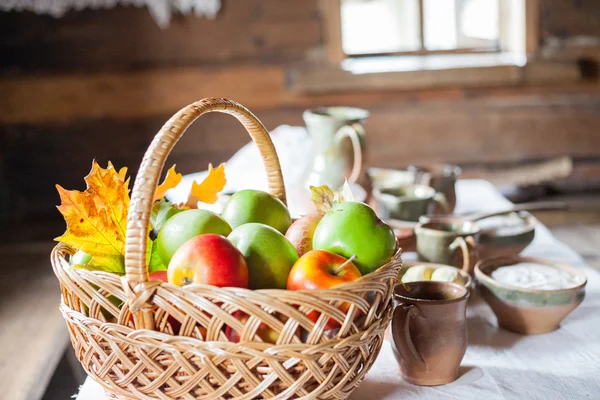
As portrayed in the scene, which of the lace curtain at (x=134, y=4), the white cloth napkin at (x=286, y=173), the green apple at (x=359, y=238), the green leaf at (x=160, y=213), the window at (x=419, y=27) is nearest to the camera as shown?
the green apple at (x=359, y=238)

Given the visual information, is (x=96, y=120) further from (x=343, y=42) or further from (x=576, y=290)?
(x=576, y=290)

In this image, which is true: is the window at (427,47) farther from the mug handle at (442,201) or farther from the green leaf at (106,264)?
the green leaf at (106,264)

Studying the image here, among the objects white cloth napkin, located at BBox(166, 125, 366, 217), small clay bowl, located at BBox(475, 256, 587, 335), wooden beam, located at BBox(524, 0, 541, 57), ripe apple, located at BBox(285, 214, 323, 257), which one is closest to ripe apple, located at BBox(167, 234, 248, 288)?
ripe apple, located at BBox(285, 214, 323, 257)

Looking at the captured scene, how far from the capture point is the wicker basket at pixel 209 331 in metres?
0.63

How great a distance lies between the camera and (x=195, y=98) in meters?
3.03

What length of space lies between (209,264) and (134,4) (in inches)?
97.6

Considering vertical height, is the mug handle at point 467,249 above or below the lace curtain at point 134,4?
below

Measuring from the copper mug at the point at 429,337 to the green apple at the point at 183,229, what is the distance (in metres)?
0.25

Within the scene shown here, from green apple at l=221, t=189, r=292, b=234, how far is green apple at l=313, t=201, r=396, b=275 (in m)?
0.11

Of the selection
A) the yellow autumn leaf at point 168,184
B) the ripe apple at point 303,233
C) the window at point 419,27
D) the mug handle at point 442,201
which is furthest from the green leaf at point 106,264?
the window at point 419,27

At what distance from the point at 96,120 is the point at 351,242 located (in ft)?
8.36

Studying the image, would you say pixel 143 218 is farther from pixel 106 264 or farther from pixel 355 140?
pixel 355 140

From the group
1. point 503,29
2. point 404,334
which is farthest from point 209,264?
point 503,29

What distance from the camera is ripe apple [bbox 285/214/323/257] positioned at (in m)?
0.83
